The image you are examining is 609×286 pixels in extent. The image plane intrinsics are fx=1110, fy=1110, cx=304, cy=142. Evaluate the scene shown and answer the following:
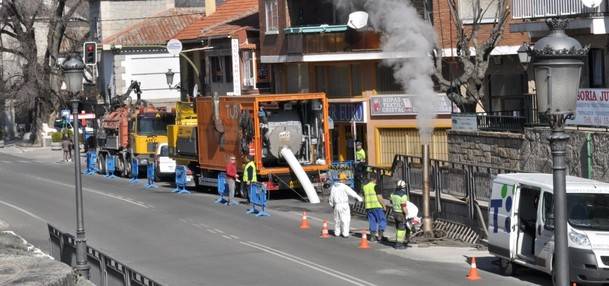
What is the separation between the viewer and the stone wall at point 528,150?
82.2 ft

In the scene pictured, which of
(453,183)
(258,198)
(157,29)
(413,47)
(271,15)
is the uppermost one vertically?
(157,29)

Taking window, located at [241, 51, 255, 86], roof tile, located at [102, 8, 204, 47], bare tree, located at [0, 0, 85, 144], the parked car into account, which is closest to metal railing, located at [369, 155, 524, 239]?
the parked car

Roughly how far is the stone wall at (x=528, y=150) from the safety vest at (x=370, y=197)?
4.11 m

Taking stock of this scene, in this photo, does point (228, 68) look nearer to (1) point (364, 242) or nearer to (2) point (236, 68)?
(2) point (236, 68)

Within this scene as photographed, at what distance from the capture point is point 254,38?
174 feet

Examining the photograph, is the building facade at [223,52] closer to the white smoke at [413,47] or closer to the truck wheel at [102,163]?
the truck wheel at [102,163]

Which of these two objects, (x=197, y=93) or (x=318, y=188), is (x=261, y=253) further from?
(x=197, y=93)

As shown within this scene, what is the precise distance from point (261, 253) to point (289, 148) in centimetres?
1112

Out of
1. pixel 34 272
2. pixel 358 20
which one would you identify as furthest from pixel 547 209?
pixel 358 20

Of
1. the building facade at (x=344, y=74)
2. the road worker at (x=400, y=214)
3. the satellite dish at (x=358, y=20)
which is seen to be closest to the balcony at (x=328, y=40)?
the building facade at (x=344, y=74)

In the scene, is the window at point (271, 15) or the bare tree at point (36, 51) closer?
the window at point (271, 15)

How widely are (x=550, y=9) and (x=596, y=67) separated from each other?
8.34 ft

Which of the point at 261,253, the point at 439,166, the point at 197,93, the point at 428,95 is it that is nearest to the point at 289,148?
Result: the point at 428,95

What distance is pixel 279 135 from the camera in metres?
34.7
